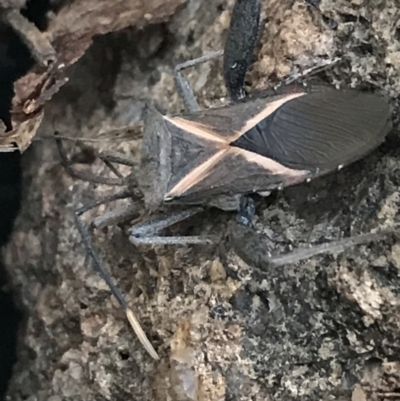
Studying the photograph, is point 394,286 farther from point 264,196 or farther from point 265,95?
point 265,95

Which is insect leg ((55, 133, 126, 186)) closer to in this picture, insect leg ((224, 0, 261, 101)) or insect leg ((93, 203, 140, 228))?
insect leg ((93, 203, 140, 228))

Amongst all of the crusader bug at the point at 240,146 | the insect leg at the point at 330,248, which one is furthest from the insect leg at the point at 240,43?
the insect leg at the point at 330,248

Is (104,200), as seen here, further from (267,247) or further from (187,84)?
(267,247)

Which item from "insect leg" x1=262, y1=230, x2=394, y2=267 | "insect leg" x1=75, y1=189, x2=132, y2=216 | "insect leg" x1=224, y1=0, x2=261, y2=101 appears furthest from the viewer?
"insect leg" x1=75, y1=189, x2=132, y2=216

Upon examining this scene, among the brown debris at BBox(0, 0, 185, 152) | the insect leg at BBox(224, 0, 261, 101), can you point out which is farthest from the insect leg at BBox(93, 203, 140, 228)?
the insect leg at BBox(224, 0, 261, 101)

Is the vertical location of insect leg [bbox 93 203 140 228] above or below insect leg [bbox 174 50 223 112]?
below
